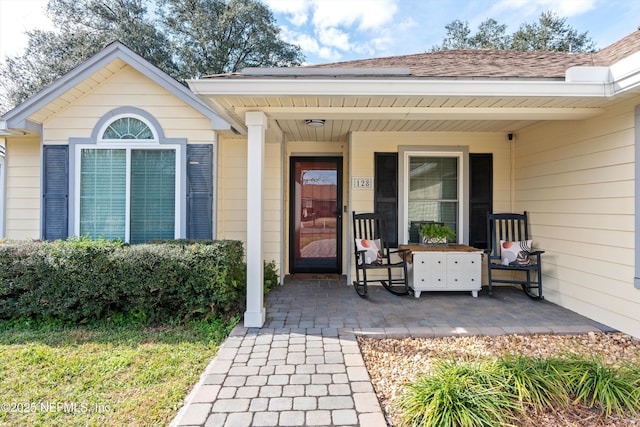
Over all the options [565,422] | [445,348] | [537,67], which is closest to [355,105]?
[537,67]

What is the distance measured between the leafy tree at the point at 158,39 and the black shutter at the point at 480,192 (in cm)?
1084

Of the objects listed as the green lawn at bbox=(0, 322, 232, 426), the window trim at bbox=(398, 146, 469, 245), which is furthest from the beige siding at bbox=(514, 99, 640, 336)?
the green lawn at bbox=(0, 322, 232, 426)

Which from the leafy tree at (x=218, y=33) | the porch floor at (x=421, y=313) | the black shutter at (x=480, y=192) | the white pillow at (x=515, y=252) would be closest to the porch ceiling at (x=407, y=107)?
the black shutter at (x=480, y=192)

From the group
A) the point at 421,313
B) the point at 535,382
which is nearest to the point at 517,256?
the point at 421,313

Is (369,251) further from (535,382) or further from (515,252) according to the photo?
(535,382)

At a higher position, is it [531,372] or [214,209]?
[214,209]

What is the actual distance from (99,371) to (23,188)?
3.73 m

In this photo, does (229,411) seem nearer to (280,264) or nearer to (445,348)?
(445,348)

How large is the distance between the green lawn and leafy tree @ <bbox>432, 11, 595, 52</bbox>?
53.5 ft

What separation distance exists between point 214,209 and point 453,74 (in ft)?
10.4

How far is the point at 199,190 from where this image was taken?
4.43 m

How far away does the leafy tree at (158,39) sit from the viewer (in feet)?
39.5

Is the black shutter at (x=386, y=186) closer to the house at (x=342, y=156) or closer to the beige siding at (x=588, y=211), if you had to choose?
the house at (x=342, y=156)

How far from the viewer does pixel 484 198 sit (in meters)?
5.10
